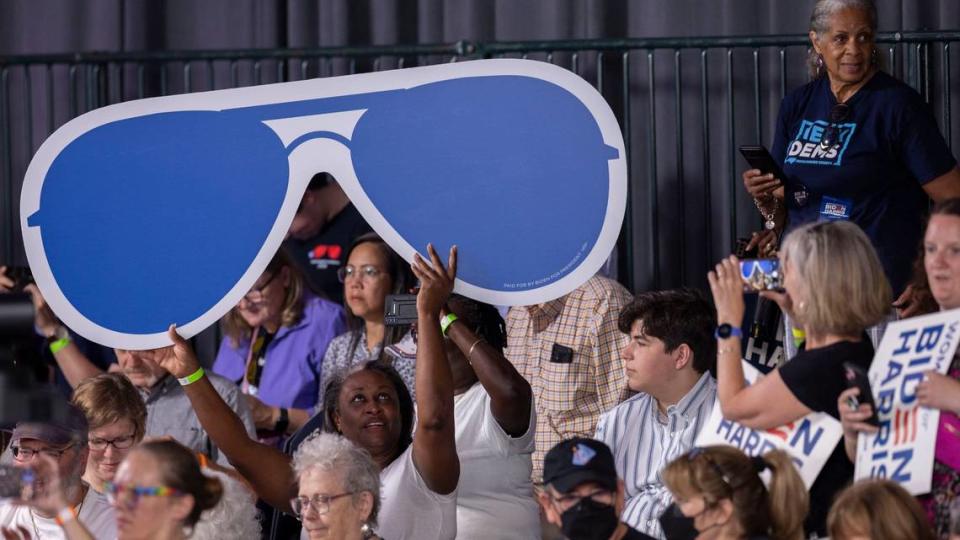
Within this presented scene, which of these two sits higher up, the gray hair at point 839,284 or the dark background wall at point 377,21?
the dark background wall at point 377,21

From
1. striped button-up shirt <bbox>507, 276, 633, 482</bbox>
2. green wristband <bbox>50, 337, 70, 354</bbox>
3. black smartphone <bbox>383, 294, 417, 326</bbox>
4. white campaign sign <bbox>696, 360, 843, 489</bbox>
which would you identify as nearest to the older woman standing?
striped button-up shirt <bbox>507, 276, 633, 482</bbox>

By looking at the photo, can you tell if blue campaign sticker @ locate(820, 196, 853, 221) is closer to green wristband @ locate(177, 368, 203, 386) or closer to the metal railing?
the metal railing

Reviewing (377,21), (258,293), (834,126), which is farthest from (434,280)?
(377,21)

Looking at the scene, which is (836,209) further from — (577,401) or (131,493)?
(131,493)

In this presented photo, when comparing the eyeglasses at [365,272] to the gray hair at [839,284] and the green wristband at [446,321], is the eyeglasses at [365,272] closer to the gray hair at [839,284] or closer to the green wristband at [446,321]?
the green wristband at [446,321]

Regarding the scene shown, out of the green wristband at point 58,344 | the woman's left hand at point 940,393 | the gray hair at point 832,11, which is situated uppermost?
the gray hair at point 832,11

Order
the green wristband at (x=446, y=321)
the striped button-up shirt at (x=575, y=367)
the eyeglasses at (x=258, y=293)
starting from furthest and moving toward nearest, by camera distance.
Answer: the eyeglasses at (x=258, y=293)
the striped button-up shirt at (x=575, y=367)
the green wristband at (x=446, y=321)

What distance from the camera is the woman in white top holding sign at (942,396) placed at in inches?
108

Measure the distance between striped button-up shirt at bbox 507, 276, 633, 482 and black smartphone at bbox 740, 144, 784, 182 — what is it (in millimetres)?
522

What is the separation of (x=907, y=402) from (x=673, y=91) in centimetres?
240

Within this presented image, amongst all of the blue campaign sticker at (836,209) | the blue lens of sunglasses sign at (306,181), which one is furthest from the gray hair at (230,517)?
the blue campaign sticker at (836,209)

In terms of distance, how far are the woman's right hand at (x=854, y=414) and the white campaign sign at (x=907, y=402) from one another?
3 centimetres

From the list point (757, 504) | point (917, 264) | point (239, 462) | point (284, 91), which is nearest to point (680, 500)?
point (757, 504)

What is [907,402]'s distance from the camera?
9.12ft
